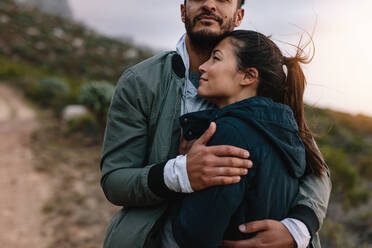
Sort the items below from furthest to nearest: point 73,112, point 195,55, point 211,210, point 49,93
A: point 49,93
point 73,112
point 195,55
point 211,210

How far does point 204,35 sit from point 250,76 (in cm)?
40

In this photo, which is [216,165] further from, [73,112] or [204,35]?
[73,112]

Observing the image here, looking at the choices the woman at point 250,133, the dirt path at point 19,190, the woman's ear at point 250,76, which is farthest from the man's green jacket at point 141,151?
the dirt path at point 19,190

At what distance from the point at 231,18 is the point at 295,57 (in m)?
0.44

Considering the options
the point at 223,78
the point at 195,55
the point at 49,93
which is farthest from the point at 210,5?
the point at 49,93

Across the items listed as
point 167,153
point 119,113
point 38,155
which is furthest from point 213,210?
point 38,155

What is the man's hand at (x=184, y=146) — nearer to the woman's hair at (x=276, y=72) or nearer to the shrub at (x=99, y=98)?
the woman's hair at (x=276, y=72)

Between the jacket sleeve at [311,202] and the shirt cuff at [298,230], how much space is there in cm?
3

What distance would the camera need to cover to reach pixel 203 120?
1.43 meters

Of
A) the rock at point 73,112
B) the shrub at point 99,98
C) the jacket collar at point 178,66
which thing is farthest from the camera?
the rock at point 73,112

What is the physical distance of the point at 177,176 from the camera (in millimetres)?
1329

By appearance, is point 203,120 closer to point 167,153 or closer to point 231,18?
point 167,153

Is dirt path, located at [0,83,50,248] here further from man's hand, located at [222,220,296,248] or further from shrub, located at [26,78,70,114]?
man's hand, located at [222,220,296,248]

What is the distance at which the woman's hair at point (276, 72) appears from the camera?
1.50 meters
